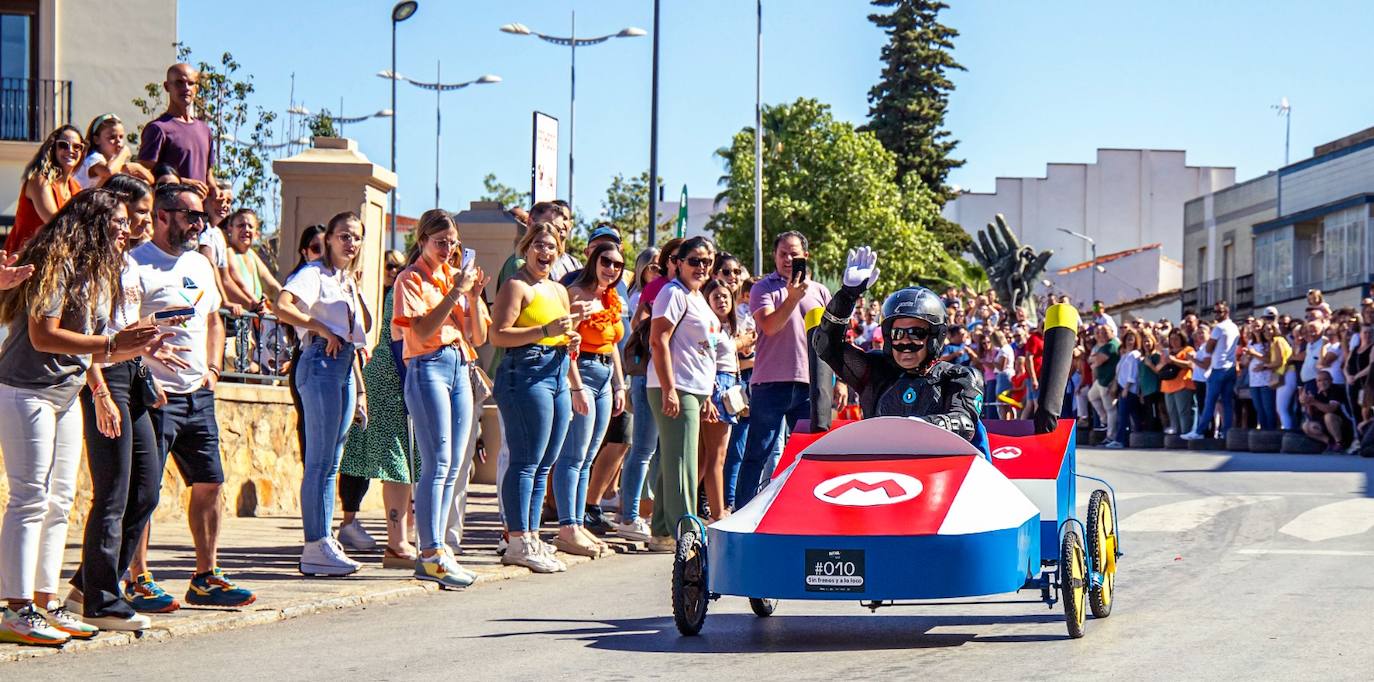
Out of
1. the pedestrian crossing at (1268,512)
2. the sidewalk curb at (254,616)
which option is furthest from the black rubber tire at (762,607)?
the pedestrian crossing at (1268,512)

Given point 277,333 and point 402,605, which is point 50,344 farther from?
point 277,333

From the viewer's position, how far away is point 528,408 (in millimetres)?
11586

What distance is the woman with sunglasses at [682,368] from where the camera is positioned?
12453 mm

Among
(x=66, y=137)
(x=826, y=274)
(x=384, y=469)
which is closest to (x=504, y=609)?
(x=384, y=469)

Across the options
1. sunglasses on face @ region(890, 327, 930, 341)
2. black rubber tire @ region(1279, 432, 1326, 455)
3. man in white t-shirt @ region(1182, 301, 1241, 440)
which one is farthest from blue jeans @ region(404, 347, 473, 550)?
man in white t-shirt @ region(1182, 301, 1241, 440)

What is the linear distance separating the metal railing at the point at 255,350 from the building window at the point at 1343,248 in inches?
2027

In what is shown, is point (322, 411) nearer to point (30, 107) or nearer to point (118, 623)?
point (118, 623)

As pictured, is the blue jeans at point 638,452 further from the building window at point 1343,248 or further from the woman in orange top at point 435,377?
the building window at point 1343,248

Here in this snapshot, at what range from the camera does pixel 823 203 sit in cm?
7981

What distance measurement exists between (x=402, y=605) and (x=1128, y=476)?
1344 cm

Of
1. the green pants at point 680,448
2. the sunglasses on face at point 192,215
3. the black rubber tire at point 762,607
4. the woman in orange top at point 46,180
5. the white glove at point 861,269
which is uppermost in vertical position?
the woman in orange top at point 46,180

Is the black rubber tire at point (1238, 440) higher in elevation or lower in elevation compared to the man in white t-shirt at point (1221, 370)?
lower

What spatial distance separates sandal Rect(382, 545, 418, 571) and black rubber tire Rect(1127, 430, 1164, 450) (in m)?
21.1

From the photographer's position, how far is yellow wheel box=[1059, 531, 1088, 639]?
842cm
